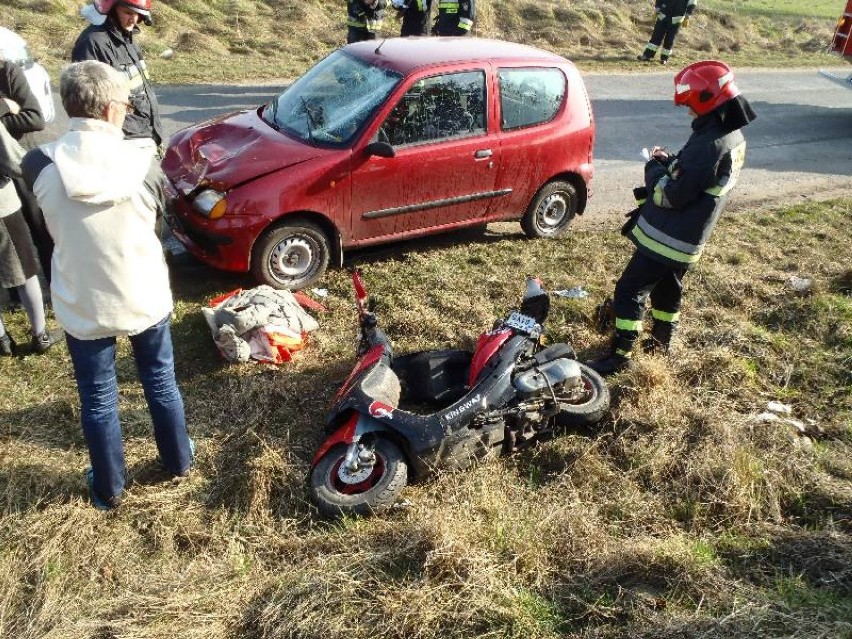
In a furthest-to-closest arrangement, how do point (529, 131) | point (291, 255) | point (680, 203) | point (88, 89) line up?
1. point (529, 131)
2. point (291, 255)
3. point (680, 203)
4. point (88, 89)

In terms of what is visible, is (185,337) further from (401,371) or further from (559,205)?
(559,205)

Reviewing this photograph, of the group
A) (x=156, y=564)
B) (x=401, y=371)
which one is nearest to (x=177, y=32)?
(x=401, y=371)

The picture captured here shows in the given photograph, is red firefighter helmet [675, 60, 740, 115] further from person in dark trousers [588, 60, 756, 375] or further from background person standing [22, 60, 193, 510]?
background person standing [22, 60, 193, 510]

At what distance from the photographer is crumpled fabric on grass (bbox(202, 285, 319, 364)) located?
4621 millimetres

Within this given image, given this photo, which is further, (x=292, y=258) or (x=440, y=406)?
(x=292, y=258)

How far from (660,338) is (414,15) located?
6924mm

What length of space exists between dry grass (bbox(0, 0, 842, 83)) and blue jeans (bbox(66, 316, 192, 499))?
8.65 metres

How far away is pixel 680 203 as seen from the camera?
4305mm

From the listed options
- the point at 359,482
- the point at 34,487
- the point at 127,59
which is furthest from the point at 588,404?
the point at 127,59

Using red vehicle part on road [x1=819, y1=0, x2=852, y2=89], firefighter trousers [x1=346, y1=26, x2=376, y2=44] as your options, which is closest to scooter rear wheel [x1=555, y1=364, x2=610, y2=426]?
firefighter trousers [x1=346, y1=26, x2=376, y2=44]

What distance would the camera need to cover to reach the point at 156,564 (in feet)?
10.7

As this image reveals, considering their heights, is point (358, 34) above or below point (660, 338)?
above

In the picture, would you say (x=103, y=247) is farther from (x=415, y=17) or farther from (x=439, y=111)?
(x=415, y=17)

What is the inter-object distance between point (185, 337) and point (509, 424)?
95.5 inches
